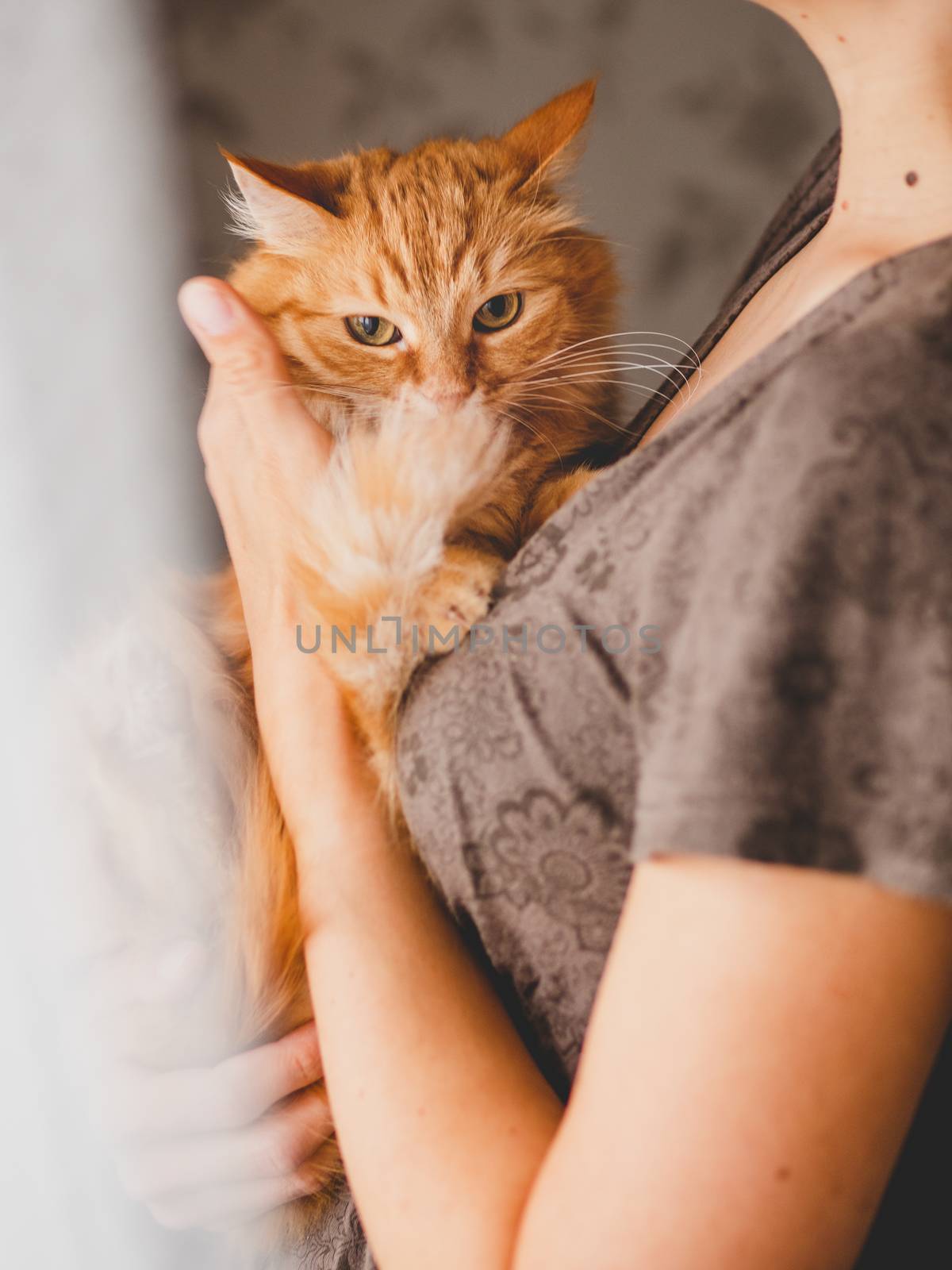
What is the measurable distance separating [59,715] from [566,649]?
561mm

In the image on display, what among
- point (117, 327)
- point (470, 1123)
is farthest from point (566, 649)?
point (117, 327)

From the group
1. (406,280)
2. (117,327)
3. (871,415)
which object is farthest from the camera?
(117,327)

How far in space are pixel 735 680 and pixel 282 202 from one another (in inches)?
33.7

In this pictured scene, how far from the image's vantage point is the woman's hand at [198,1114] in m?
0.72

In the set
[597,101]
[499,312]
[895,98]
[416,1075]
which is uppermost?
[597,101]

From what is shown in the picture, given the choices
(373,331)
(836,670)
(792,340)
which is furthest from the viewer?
(373,331)

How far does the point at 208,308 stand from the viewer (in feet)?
3.05

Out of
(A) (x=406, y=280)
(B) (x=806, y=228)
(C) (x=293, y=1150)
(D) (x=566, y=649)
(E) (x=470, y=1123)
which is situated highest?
(B) (x=806, y=228)

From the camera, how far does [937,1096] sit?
60 cm

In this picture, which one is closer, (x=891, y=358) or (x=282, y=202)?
(x=891, y=358)

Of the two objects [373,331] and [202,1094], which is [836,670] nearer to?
[202,1094]

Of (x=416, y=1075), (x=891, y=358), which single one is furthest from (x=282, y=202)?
(x=416, y=1075)

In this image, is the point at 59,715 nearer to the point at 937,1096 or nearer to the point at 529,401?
the point at 529,401

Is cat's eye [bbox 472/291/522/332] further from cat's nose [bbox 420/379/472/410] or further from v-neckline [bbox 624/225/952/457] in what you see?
v-neckline [bbox 624/225/952/457]
